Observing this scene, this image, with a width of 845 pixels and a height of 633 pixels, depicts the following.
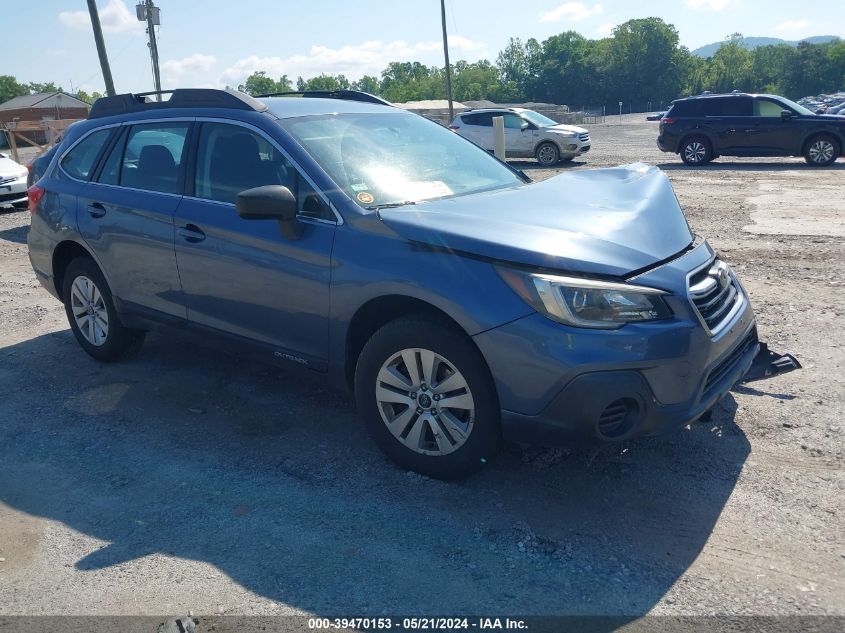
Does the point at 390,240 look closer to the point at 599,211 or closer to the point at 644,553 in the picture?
the point at 599,211

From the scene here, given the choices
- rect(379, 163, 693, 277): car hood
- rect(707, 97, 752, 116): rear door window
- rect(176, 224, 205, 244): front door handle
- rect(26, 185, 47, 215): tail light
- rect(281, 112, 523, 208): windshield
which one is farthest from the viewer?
rect(707, 97, 752, 116): rear door window

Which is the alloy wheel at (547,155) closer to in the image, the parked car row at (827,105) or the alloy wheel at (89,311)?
the parked car row at (827,105)

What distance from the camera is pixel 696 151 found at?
19391 mm

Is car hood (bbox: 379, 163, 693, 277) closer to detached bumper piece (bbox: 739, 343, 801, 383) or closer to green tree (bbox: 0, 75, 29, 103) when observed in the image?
detached bumper piece (bbox: 739, 343, 801, 383)

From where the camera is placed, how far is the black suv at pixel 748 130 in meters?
17.9

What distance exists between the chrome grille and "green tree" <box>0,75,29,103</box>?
12855 cm

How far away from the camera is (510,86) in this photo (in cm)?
13650

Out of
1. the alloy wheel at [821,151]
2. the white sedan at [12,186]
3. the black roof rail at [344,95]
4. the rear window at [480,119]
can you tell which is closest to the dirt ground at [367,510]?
the black roof rail at [344,95]

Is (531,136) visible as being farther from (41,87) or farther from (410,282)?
(41,87)

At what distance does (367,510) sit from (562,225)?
1.60 meters

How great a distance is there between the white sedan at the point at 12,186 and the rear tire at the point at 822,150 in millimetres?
17029

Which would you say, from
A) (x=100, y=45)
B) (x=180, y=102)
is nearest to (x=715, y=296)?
(x=180, y=102)

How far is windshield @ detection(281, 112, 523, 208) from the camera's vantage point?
13.3 feet

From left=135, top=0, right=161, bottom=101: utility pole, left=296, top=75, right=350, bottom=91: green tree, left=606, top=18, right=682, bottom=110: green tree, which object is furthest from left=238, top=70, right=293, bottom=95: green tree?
left=135, top=0, right=161, bottom=101: utility pole
